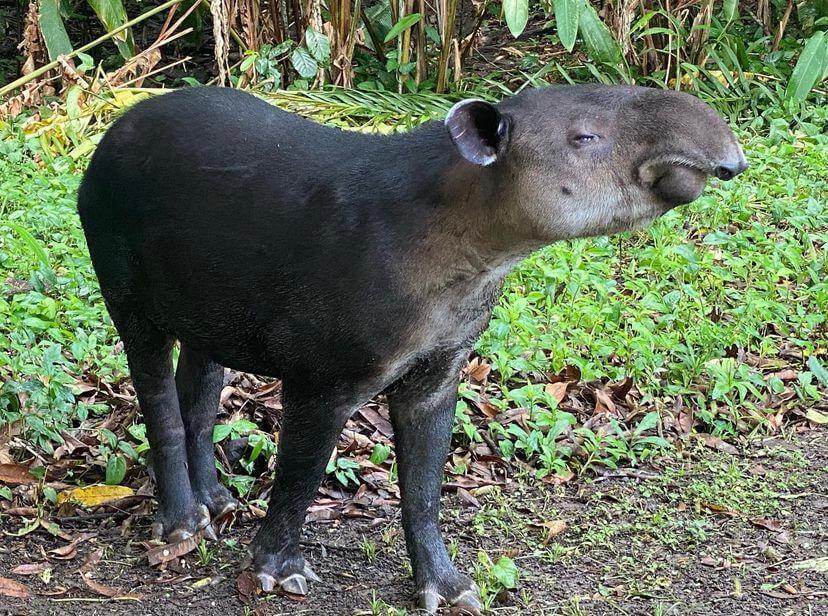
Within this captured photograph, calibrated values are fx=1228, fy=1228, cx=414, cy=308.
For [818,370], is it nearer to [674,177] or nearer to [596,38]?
[674,177]

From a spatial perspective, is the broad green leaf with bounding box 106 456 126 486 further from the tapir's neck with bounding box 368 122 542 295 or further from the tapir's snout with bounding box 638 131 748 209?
the tapir's snout with bounding box 638 131 748 209

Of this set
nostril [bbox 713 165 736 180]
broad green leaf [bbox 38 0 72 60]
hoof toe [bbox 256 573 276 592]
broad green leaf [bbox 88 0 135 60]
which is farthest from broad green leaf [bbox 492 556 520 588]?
broad green leaf [bbox 38 0 72 60]

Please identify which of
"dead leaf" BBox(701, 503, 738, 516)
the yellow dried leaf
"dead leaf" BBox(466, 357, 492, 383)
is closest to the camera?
the yellow dried leaf

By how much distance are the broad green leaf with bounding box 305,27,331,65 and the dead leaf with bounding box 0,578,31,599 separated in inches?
233

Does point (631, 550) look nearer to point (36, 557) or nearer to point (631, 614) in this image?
point (631, 614)

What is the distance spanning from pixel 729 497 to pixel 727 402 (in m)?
0.79

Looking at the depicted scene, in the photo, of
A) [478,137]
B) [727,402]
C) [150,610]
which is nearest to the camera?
[478,137]

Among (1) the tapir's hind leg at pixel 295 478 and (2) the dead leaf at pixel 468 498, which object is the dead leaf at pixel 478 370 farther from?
(1) the tapir's hind leg at pixel 295 478

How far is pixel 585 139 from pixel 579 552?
6.43ft

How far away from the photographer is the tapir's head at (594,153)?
3467 millimetres

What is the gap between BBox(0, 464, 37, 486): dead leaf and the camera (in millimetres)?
5141

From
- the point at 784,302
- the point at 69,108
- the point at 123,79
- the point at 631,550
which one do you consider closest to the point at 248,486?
the point at 631,550

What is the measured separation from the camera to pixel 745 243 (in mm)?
7547

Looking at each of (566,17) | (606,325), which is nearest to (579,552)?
(606,325)
